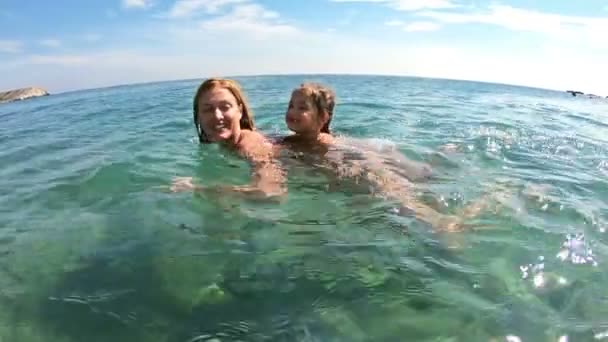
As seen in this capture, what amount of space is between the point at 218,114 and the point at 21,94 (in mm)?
47804

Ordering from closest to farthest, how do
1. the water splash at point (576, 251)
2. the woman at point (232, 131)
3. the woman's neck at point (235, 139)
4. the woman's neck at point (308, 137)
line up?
the water splash at point (576, 251), the woman at point (232, 131), the woman's neck at point (235, 139), the woman's neck at point (308, 137)

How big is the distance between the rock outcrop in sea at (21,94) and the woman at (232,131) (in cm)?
4443

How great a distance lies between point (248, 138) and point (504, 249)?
Result: 2.74 m

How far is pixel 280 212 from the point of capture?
13.7 ft

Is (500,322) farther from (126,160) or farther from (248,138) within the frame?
(126,160)

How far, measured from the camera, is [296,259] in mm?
3244

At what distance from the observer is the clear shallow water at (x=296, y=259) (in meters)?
2.56

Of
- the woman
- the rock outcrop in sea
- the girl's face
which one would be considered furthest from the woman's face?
the rock outcrop in sea

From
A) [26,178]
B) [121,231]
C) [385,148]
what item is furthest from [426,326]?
[26,178]

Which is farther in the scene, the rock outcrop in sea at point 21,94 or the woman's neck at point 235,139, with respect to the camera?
the rock outcrop in sea at point 21,94

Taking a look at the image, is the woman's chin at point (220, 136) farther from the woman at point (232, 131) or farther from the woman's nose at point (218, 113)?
the woman's nose at point (218, 113)

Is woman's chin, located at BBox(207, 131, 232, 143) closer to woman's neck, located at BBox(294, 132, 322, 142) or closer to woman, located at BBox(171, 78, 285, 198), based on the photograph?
woman, located at BBox(171, 78, 285, 198)

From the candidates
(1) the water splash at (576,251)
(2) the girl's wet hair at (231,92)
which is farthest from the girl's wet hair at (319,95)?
(1) the water splash at (576,251)

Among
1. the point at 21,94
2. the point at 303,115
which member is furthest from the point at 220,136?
the point at 21,94
